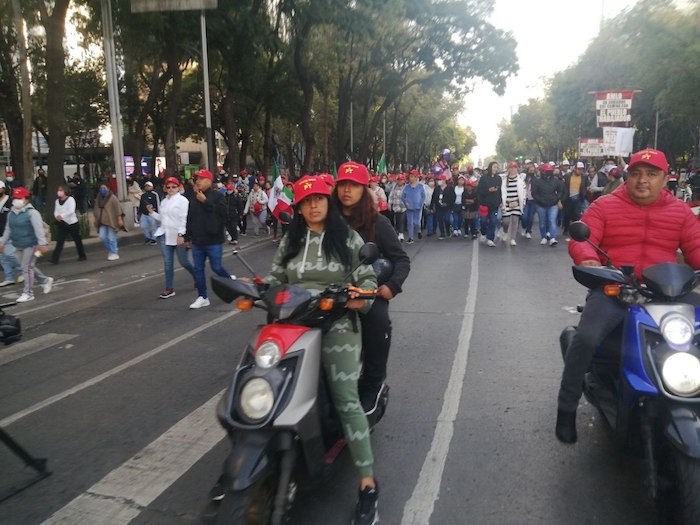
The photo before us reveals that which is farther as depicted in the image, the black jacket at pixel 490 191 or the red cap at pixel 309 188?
the black jacket at pixel 490 191

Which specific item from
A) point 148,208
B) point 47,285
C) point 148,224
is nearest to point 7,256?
point 47,285

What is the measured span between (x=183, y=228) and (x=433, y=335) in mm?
3807

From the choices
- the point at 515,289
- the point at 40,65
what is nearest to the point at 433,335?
the point at 515,289

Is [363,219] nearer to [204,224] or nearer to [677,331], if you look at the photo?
[677,331]

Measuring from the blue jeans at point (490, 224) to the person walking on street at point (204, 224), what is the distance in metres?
7.34

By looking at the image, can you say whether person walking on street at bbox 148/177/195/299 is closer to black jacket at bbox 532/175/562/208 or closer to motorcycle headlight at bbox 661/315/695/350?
motorcycle headlight at bbox 661/315/695/350

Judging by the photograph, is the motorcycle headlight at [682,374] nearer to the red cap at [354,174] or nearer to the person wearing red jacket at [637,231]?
the person wearing red jacket at [637,231]

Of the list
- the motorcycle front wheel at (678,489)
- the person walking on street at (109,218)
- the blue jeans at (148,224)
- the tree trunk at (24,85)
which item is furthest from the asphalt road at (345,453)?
the tree trunk at (24,85)

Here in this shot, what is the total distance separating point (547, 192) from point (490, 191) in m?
1.16

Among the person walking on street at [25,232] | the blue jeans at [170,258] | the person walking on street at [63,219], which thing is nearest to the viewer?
the blue jeans at [170,258]

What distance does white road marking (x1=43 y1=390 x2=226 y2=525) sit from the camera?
3.23m

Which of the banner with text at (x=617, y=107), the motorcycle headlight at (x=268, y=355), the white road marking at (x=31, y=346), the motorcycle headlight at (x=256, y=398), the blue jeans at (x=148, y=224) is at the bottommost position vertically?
the white road marking at (x=31, y=346)

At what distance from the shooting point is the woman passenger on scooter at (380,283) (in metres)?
3.70

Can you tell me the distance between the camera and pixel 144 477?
3613 mm
